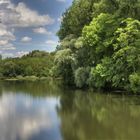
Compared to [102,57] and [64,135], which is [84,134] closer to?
[64,135]

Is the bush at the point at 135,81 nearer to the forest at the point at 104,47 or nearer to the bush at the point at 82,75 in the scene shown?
the forest at the point at 104,47

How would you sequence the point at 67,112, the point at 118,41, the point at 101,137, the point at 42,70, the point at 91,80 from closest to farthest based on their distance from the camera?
1. the point at 101,137
2. the point at 67,112
3. the point at 118,41
4. the point at 91,80
5. the point at 42,70

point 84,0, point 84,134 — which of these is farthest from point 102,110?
point 84,0

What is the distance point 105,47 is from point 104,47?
0.18 metres

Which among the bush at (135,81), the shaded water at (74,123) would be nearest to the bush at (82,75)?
the bush at (135,81)

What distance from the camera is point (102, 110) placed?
973 inches

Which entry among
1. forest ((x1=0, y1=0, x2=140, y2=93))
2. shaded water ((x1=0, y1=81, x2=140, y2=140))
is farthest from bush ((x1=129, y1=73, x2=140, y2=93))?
shaded water ((x1=0, y1=81, x2=140, y2=140))

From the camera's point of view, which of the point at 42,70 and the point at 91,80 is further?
the point at 42,70

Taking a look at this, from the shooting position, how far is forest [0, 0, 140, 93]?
33094 millimetres

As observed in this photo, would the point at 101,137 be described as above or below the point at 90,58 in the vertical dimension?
below

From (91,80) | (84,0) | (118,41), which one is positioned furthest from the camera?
(84,0)

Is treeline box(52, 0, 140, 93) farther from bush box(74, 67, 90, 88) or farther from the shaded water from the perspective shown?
→ the shaded water

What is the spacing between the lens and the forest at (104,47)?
33.1 m

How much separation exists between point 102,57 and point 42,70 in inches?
2929
